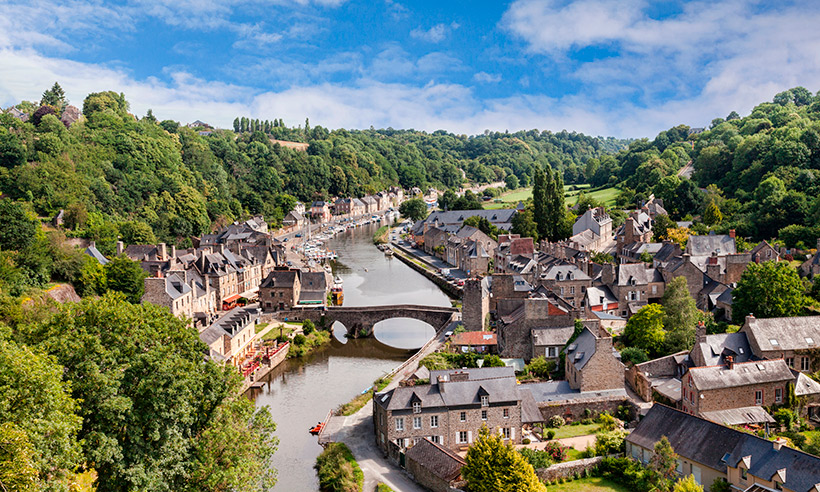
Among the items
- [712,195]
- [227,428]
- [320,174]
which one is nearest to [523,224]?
[712,195]

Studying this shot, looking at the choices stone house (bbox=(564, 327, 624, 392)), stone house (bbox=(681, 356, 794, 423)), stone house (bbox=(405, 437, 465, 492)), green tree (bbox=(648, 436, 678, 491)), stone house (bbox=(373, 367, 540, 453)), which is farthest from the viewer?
stone house (bbox=(564, 327, 624, 392))

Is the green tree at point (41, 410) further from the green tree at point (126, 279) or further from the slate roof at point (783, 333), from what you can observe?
the slate roof at point (783, 333)

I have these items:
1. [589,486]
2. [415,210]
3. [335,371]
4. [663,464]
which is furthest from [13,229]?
[415,210]

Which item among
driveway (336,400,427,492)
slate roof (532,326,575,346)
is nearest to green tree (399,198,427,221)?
slate roof (532,326,575,346)

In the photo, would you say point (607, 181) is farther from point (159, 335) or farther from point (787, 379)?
point (159, 335)

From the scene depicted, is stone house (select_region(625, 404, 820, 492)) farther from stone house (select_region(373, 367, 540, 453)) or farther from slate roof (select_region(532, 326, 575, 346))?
slate roof (select_region(532, 326, 575, 346))

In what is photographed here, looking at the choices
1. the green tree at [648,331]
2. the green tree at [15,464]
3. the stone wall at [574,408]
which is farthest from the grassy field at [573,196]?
the green tree at [15,464]

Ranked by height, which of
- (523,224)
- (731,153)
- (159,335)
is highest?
(731,153)
